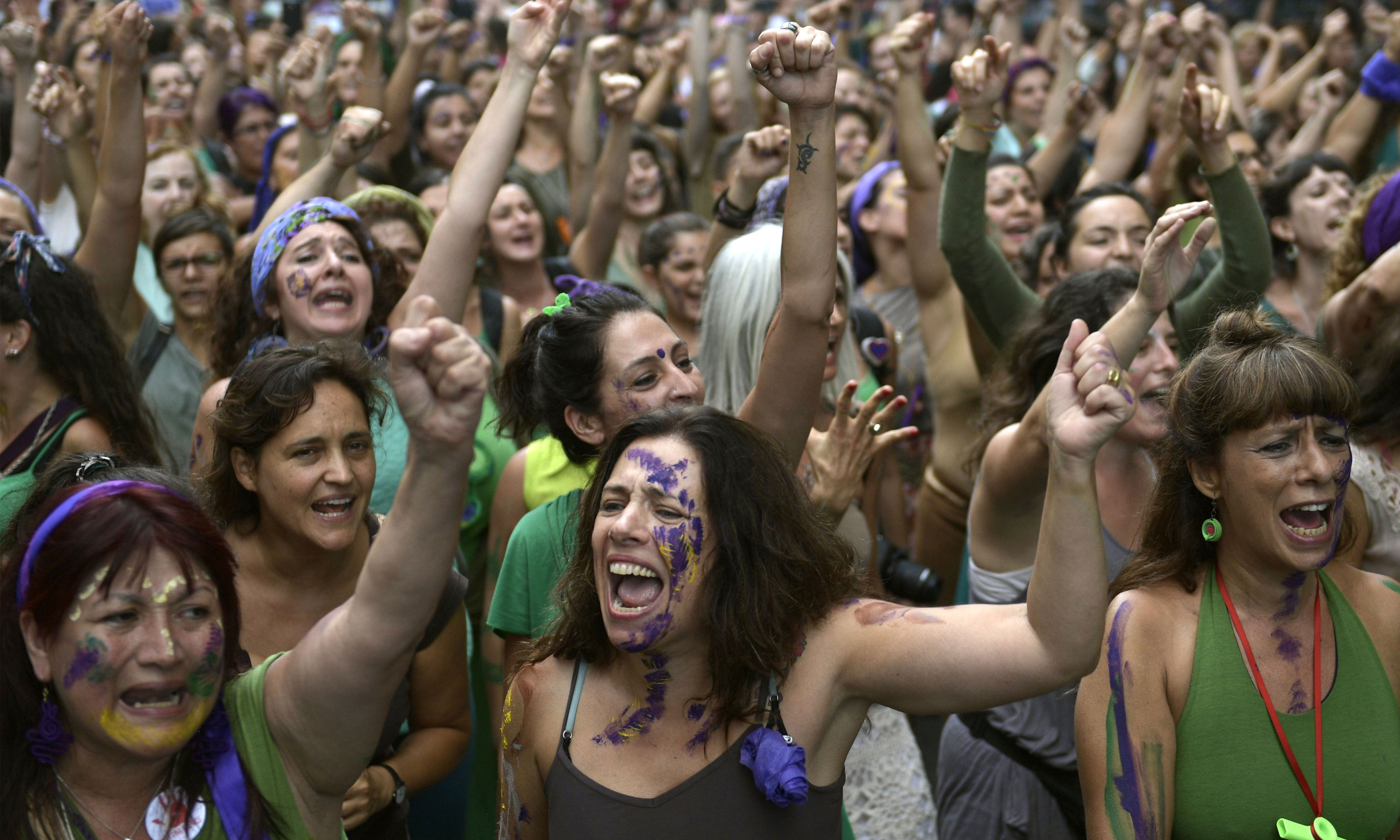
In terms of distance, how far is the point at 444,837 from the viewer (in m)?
3.10

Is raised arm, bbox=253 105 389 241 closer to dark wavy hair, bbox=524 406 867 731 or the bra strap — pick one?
dark wavy hair, bbox=524 406 867 731

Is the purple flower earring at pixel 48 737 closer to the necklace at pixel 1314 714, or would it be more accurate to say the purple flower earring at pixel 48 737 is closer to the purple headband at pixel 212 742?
the purple headband at pixel 212 742

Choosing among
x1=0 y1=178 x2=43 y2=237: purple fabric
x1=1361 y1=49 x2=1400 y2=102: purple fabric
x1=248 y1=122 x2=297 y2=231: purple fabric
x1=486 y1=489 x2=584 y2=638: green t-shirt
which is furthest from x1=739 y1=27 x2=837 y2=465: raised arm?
x1=1361 y1=49 x2=1400 y2=102: purple fabric

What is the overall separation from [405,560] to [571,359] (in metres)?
1.24

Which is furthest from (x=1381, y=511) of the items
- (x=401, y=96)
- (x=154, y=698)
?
(x=401, y=96)

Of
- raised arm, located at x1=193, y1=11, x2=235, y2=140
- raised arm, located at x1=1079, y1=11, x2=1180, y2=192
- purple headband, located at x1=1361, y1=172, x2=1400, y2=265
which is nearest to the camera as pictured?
purple headband, located at x1=1361, y1=172, x2=1400, y2=265

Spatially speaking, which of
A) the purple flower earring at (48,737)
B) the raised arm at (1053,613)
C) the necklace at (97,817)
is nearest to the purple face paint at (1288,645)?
the raised arm at (1053,613)

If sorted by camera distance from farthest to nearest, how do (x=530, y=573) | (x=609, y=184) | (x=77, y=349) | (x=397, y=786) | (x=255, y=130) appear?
(x=255, y=130) → (x=609, y=184) → (x=77, y=349) → (x=530, y=573) → (x=397, y=786)

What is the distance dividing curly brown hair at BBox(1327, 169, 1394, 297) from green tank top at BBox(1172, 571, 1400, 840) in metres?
2.11

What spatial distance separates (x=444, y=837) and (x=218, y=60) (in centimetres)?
575

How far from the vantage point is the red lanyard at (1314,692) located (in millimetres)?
2227

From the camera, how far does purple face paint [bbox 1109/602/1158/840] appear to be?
2211 mm

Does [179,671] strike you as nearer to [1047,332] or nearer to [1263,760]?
[1263,760]

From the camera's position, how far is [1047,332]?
130 inches
